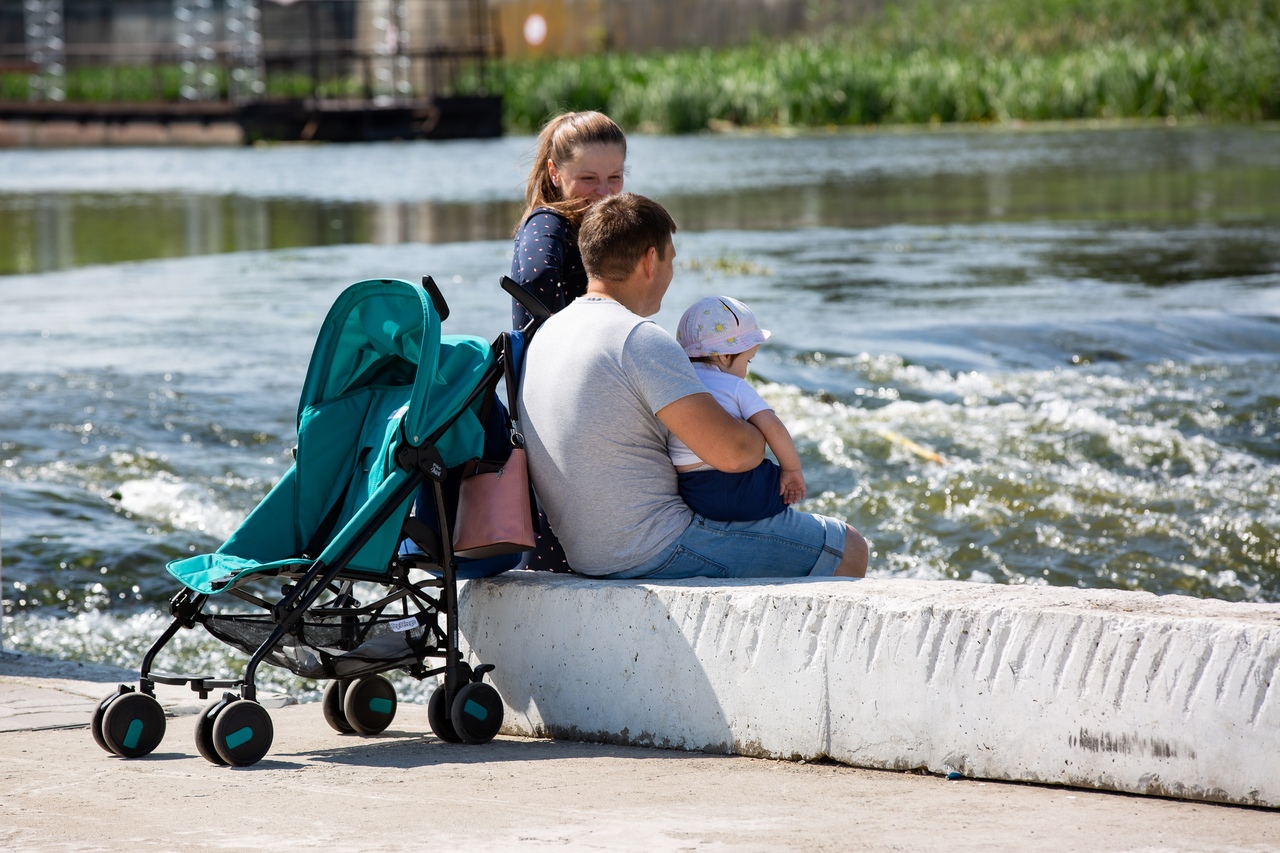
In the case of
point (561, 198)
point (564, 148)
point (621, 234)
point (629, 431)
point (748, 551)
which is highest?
point (564, 148)

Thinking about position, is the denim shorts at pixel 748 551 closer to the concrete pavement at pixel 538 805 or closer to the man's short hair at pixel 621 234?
the concrete pavement at pixel 538 805

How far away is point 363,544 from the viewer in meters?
3.70

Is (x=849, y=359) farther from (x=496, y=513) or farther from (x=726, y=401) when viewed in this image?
(x=496, y=513)

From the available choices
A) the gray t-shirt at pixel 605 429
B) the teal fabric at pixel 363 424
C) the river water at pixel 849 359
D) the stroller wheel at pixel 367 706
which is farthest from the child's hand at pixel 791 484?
the river water at pixel 849 359

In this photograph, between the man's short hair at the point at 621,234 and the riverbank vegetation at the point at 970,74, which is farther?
the riverbank vegetation at the point at 970,74

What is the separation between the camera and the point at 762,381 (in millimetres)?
9023

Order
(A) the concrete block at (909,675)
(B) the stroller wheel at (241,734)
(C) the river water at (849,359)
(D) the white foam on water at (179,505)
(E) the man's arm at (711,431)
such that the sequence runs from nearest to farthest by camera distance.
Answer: (A) the concrete block at (909,675) → (B) the stroller wheel at (241,734) → (E) the man's arm at (711,431) → (C) the river water at (849,359) → (D) the white foam on water at (179,505)

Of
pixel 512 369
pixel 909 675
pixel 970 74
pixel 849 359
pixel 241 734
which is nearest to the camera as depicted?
pixel 909 675

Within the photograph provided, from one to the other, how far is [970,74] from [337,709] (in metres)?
30.8

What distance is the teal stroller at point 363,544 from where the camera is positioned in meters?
3.68

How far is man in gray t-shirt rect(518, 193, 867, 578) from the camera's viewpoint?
3854 mm

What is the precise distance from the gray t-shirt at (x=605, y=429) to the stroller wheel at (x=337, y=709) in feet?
2.27

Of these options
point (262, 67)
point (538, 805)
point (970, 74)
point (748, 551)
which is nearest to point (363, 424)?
point (748, 551)

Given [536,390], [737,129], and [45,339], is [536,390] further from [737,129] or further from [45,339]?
[737,129]
